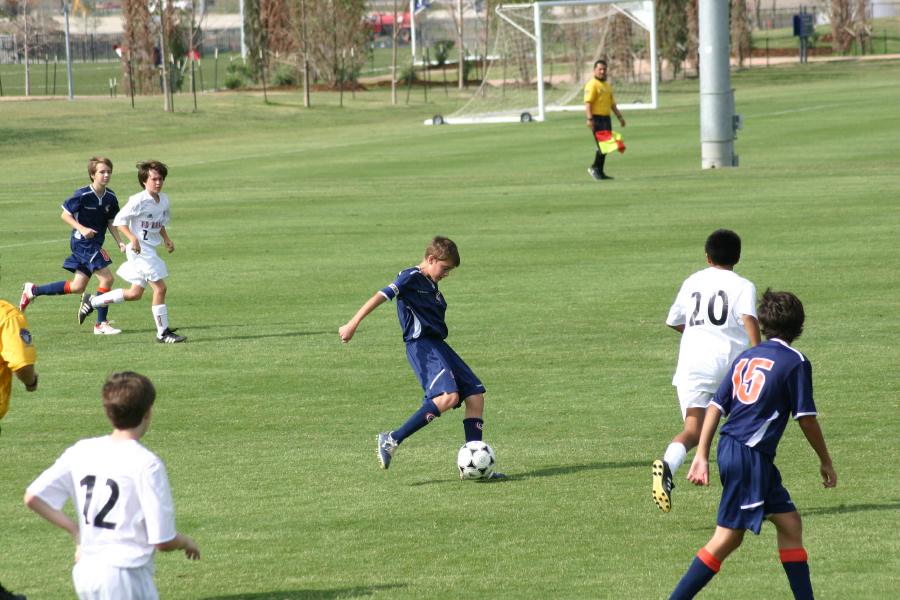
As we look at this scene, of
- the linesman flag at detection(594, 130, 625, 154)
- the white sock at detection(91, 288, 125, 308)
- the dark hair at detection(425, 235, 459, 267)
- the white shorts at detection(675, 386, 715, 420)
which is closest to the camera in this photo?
the white shorts at detection(675, 386, 715, 420)

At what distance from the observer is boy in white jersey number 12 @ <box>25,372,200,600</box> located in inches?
206

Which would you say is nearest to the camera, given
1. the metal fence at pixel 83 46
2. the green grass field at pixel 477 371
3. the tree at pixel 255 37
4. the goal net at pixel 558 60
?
the green grass field at pixel 477 371

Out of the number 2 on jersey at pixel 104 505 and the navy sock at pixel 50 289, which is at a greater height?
the number 2 on jersey at pixel 104 505

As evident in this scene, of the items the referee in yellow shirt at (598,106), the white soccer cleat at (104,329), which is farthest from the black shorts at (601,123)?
the white soccer cleat at (104,329)

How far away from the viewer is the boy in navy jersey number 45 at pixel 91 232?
1568cm

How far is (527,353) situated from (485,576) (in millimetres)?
6436

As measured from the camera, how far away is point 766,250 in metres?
19.8

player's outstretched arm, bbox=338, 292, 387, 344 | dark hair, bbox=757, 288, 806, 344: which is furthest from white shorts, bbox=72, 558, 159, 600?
player's outstretched arm, bbox=338, 292, 387, 344

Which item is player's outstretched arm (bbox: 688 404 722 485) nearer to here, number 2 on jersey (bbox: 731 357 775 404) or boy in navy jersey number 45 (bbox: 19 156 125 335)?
number 2 on jersey (bbox: 731 357 775 404)

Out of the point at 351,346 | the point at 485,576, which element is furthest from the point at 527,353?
the point at 485,576

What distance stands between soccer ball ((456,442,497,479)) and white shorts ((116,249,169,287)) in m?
6.70

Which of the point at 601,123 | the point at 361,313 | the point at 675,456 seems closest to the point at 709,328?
the point at 675,456

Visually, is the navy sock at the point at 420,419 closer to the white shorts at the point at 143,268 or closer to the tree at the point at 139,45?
the white shorts at the point at 143,268

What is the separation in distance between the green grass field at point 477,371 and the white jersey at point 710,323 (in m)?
0.90
